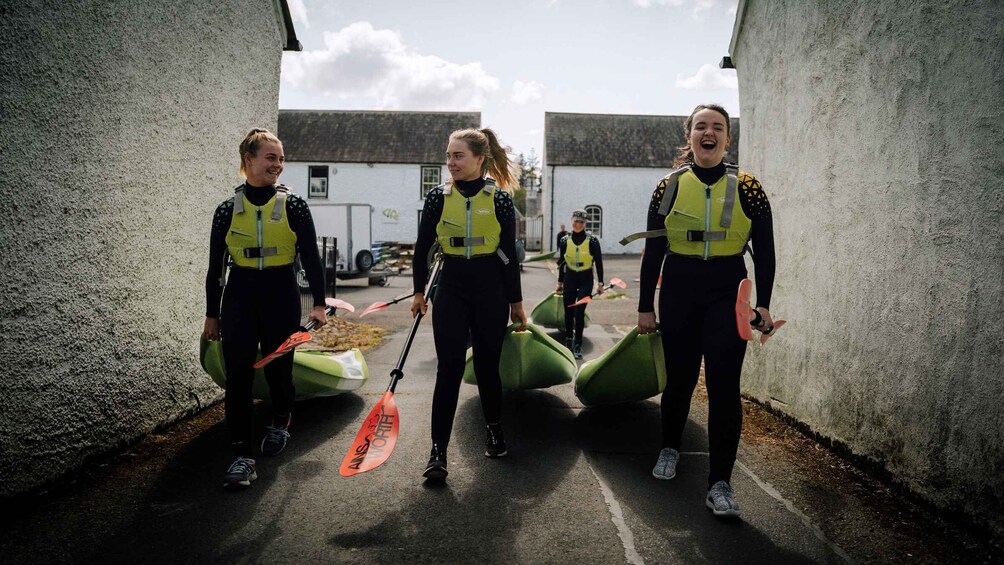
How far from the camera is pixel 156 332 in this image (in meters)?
4.46

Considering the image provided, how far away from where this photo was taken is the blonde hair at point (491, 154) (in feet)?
12.3

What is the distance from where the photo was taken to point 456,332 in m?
3.70

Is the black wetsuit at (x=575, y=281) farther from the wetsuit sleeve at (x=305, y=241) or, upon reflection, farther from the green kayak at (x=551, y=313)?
the wetsuit sleeve at (x=305, y=241)

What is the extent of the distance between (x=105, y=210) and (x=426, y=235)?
2.08 m

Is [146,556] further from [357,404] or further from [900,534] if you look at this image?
[900,534]

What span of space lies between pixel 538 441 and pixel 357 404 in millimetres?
1775

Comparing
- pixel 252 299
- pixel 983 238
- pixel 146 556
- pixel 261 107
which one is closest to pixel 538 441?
pixel 252 299

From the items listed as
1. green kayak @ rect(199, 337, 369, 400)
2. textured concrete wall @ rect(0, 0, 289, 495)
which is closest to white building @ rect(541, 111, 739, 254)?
green kayak @ rect(199, 337, 369, 400)

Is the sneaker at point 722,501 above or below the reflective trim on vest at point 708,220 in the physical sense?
below

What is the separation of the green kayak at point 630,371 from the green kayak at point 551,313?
14.0 ft

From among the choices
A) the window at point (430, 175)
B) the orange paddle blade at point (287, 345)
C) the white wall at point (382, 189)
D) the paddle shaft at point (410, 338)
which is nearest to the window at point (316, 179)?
the white wall at point (382, 189)

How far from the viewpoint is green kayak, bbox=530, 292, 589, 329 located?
9.20 m

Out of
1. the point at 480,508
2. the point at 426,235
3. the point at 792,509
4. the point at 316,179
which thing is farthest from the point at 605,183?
the point at 480,508

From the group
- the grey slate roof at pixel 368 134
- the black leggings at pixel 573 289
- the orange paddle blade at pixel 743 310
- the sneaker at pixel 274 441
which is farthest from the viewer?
the grey slate roof at pixel 368 134
